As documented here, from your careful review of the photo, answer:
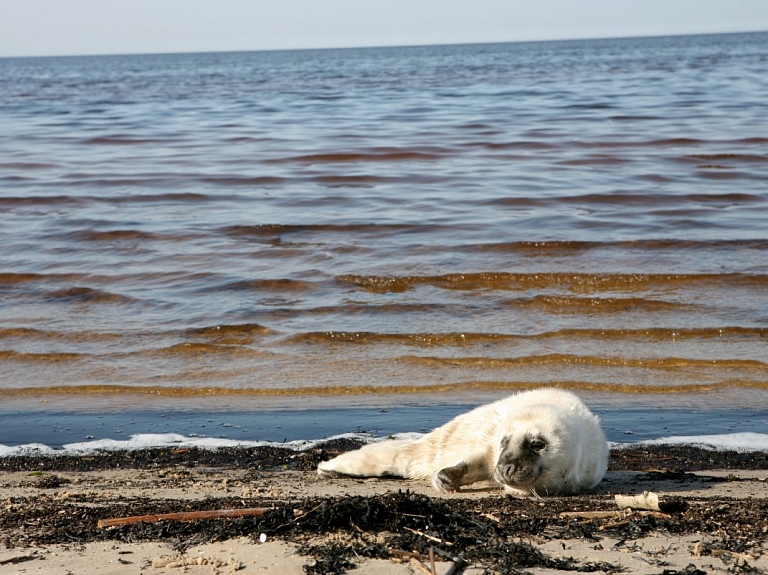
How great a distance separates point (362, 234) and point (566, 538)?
911 cm

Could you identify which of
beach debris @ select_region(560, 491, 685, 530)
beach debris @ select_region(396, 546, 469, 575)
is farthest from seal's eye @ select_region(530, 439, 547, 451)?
beach debris @ select_region(396, 546, 469, 575)

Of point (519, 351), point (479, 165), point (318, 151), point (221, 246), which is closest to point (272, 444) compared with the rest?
point (519, 351)

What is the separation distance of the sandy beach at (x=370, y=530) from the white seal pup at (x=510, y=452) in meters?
0.11

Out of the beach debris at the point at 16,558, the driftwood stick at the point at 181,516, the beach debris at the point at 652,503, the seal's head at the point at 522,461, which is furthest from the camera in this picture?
the seal's head at the point at 522,461

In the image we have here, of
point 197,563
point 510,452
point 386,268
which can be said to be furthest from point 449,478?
point 386,268

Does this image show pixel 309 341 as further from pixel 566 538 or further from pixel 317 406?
pixel 566 538

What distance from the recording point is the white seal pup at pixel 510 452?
4633mm

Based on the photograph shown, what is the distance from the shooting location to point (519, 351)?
811 cm

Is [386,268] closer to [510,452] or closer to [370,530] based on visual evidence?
[510,452]

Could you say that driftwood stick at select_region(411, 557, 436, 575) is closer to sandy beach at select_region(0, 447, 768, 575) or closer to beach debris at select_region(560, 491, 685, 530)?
sandy beach at select_region(0, 447, 768, 575)

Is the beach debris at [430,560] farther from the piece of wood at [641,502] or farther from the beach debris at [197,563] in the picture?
the piece of wood at [641,502]

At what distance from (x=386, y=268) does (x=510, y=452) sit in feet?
20.9

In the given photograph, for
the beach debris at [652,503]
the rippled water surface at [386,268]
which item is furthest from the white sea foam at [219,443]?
the beach debris at [652,503]

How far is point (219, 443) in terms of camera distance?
5.93 metres
